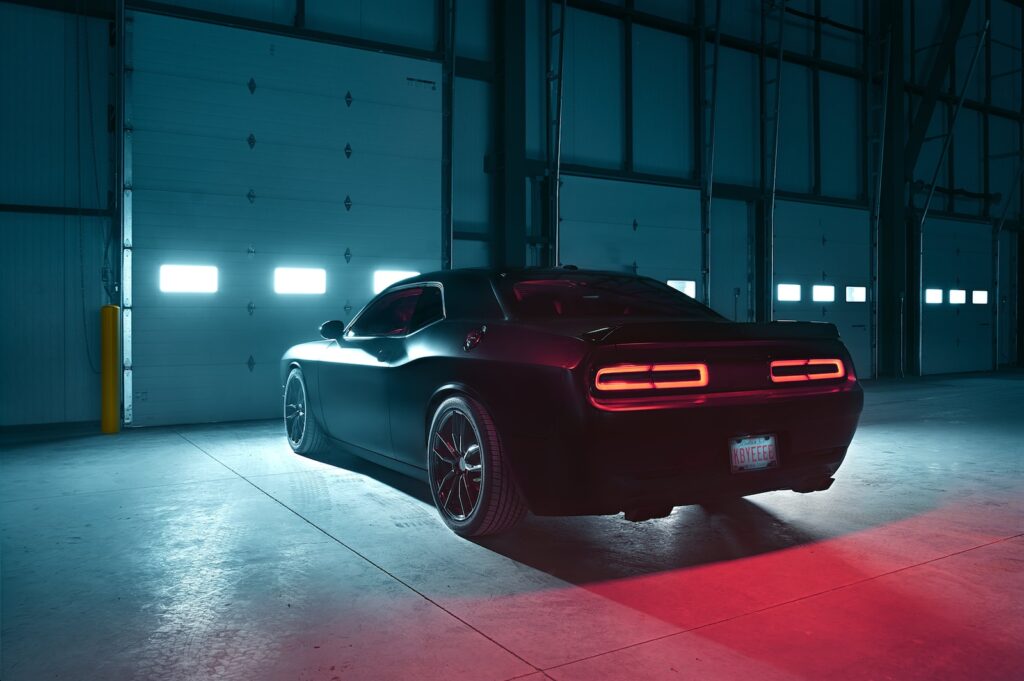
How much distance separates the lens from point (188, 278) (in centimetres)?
910

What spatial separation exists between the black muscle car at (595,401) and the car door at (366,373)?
0.21 ft

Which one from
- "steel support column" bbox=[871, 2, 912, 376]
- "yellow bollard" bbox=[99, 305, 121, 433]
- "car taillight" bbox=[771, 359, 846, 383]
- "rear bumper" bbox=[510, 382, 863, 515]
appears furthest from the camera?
"steel support column" bbox=[871, 2, 912, 376]

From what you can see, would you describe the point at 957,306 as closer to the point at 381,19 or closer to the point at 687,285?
the point at 687,285

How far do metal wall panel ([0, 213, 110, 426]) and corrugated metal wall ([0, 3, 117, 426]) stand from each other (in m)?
0.01

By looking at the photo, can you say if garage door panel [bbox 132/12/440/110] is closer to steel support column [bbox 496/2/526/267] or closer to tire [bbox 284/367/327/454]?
steel support column [bbox 496/2/526/267]

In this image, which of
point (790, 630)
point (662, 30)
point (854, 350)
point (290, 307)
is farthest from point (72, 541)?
point (854, 350)

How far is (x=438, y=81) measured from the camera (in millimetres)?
10703

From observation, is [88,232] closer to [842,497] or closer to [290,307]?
[290,307]

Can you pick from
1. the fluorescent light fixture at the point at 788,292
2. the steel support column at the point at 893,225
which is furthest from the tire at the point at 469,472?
the steel support column at the point at 893,225

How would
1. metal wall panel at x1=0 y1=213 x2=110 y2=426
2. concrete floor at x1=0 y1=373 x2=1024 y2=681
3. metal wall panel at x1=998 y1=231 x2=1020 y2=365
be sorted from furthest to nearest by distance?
metal wall panel at x1=998 y1=231 x2=1020 y2=365 < metal wall panel at x1=0 y1=213 x2=110 y2=426 < concrete floor at x1=0 y1=373 x2=1024 y2=681

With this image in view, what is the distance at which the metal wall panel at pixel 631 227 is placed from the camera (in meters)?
12.2

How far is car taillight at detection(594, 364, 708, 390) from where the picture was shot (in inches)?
128

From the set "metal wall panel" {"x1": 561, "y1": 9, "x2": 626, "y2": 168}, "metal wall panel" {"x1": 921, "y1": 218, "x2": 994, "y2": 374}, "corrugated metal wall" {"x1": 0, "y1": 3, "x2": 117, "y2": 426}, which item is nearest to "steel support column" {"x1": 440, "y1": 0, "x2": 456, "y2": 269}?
"metal wall panel" {"x1": 561, "y1": 9, "x2": 626, "y2": 168}

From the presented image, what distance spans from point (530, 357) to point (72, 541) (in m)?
2.50
